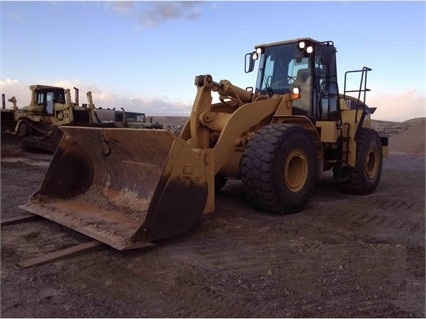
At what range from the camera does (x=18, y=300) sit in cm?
326

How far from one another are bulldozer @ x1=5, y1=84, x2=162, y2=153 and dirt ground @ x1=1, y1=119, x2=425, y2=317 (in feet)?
36.9

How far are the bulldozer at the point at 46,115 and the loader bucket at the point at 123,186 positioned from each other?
10.7m

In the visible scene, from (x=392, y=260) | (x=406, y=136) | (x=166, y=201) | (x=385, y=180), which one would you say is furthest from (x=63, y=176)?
(x=406, y=136)

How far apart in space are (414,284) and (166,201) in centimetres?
237

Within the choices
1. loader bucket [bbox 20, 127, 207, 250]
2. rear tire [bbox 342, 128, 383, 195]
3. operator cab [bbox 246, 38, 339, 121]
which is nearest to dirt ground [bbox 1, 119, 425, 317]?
loader bucket [bbox 20, 127, 207, 250]

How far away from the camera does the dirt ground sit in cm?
322

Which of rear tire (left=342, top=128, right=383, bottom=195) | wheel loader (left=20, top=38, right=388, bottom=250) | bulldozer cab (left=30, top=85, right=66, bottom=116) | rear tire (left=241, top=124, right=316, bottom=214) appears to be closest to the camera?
wheel loader (left=20, top=38, right=388, bottom=250)

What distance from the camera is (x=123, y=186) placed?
5.62m

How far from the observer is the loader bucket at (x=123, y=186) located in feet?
14.3

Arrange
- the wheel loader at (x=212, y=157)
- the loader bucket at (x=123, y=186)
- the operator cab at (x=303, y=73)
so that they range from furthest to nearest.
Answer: the operator cab at (x=303, y=73)
the wheel loader at (x=212, y=157)
the loader bucket at (x=123, y=186)

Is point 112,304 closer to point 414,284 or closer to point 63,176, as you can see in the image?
point 414,284

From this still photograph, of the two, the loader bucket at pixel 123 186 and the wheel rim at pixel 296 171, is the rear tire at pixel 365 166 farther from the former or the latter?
A: the loader bucket at pixel 123 186

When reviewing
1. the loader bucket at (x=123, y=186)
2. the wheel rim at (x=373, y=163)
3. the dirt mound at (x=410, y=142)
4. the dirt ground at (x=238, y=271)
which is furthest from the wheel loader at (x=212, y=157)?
the dirt mound at (x=410, y=142)

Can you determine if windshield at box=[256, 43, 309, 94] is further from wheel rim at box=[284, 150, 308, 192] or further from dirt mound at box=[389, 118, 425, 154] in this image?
dirt mound at box=[389, 118, 425, 154]
